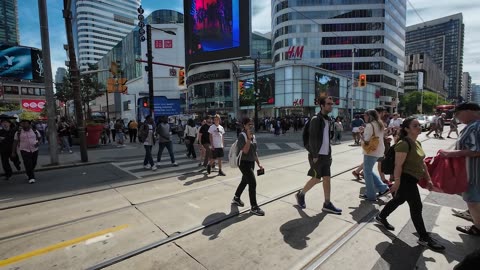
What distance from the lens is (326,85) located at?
46406mm

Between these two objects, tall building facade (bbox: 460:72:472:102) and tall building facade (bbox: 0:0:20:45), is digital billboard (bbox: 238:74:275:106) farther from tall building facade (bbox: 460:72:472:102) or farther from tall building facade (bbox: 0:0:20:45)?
tall building facade (bbox: 460:72:472:102)

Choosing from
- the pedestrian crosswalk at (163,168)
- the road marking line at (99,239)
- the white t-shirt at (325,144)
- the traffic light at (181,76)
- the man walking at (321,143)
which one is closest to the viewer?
the road marking line at (99,239)

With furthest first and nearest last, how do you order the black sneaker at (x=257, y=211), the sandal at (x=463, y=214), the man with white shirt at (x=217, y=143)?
the man with white shirt at (x=217, y=143), the black sneaker at (x=257, y=211), the sandal at (x=463, y=214)

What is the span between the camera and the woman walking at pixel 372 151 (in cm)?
523

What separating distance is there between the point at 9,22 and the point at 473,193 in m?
85.3

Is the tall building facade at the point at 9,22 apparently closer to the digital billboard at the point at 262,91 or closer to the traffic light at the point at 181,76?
the digital billboard at the point at 262,91

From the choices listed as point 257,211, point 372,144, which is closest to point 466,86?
point 372,144

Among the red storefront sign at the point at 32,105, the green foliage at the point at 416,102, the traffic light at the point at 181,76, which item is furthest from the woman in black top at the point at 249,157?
the green foliage at the point at 416,102

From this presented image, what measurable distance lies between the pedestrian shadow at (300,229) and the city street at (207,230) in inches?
0.6

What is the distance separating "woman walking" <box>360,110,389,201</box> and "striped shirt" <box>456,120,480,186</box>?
1.92 m

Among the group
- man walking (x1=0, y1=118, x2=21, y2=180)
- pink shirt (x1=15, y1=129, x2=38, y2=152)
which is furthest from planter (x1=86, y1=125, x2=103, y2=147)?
pink shirt (x1=15, y1=129, x2=38, y2=152)

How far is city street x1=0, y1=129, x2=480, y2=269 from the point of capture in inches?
126

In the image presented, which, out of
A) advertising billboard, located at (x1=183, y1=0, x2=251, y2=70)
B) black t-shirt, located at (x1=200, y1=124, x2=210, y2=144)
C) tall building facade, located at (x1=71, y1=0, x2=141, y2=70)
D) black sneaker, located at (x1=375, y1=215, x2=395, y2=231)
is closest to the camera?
Result: black sneaker, located at (x1=375, y1=215, x2=395, y2=231)

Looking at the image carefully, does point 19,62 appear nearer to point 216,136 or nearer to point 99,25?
point 216,136
